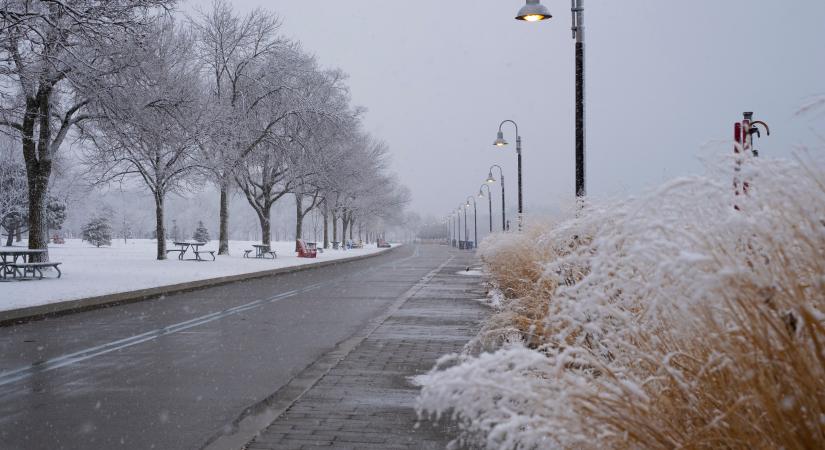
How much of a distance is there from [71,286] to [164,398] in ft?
39.8

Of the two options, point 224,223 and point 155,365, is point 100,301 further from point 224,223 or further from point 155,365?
point 224,223

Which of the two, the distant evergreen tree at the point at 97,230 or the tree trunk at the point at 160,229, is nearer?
the tree trunk at the point at 160,229

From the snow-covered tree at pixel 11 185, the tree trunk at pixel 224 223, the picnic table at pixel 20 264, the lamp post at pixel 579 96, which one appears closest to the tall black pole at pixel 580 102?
the lamp post at pixel 579 96

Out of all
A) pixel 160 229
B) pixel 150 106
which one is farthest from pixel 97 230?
pixel 150 106

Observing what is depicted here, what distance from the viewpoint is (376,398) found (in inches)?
251

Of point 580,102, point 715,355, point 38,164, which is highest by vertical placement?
point 580,102

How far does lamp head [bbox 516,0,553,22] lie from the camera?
12594mm

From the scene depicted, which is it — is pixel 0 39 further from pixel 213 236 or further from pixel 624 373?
pixel 213 236

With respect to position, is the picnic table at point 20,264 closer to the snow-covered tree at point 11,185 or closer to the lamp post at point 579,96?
the lamp post at point 579,96

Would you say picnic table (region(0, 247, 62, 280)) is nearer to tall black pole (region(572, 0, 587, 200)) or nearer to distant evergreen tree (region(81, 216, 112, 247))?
tall black pole (region(572, 0, 587, 200))

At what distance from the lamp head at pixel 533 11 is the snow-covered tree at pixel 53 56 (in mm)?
8397

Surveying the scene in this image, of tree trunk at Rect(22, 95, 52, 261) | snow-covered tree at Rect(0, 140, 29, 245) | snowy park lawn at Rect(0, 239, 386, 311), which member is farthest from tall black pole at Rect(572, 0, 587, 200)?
snow-covered tree at Rect(0, 140, 29, 245)

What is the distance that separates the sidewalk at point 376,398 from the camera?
512 centimetres

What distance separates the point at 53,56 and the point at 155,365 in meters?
11.3
